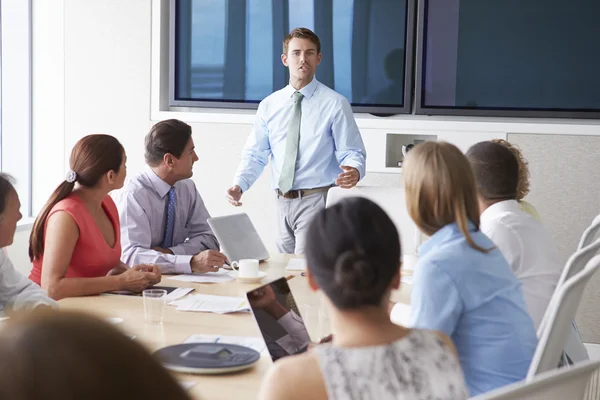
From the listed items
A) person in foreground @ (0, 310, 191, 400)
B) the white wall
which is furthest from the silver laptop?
person in foreground @ (0, 310, 191, 400)

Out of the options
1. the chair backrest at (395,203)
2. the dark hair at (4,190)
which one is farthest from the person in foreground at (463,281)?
the chair backrest at (395,203)

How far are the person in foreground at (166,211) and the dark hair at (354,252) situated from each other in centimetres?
169

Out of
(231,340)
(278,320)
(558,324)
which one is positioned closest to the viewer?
(558,324)

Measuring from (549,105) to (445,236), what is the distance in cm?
330

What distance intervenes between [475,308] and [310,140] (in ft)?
9.00

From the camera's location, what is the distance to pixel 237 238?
132 inches

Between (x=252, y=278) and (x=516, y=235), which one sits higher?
(x=516, y=235)

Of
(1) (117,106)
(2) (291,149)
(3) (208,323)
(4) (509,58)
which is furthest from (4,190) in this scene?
(4) (509,58)

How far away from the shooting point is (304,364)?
1309 millimetres

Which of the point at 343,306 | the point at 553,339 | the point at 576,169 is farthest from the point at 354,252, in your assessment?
the point at 576,169

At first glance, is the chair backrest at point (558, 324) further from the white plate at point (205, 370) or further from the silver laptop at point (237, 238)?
the silver laptop at point (237, 238)

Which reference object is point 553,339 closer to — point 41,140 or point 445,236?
point 445,236

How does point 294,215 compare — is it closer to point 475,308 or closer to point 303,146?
point 303,146

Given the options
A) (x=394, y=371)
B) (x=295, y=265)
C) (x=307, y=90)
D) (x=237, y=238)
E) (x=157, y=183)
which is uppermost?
(x=307, y=90)
